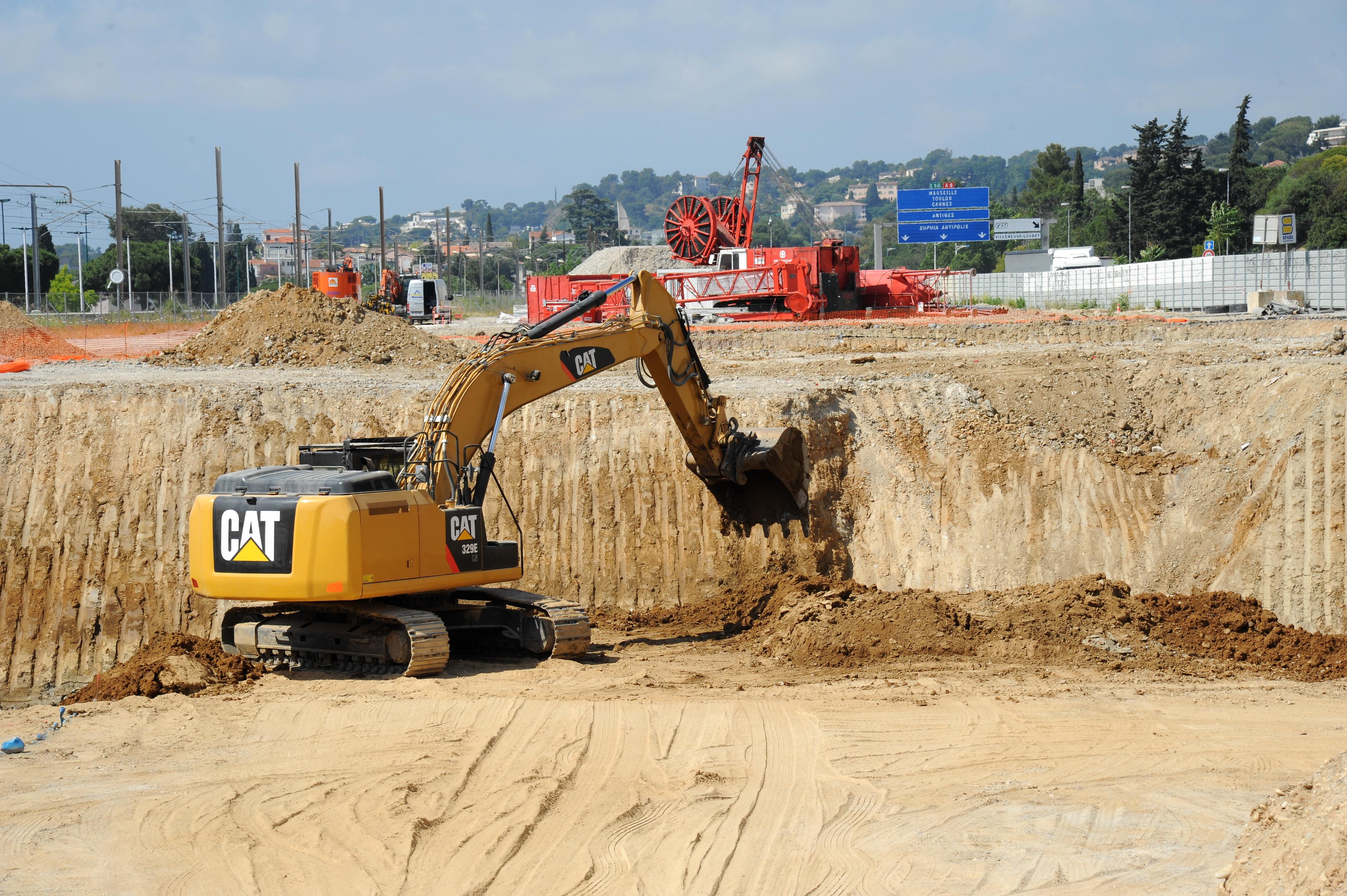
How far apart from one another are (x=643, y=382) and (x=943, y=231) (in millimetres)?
42108

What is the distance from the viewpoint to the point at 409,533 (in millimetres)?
10609

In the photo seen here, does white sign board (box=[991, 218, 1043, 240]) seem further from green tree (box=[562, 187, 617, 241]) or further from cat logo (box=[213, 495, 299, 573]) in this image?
green tree (box=[562, 187, 617, 241])

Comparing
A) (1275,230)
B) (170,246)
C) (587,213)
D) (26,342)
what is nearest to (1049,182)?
(587,213)

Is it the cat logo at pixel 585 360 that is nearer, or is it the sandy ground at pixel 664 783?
the sandy ground at pixel 664 783

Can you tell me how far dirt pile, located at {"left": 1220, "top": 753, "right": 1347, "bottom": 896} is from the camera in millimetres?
5320

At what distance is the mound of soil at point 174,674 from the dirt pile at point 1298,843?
8.63 m

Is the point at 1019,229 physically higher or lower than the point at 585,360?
higher

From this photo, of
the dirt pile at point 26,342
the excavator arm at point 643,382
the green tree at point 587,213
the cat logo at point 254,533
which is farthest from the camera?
the green tree at point 587,213

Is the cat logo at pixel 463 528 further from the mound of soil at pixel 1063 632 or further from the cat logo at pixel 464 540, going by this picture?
the mound of soil at pixel 1063 632

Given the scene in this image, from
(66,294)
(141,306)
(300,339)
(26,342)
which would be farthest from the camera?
(66,294)

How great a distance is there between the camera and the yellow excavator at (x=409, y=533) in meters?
10.3

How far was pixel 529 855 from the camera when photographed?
23.7 ft

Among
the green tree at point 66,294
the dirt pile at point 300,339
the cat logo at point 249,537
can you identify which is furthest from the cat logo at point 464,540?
the green tree at point 66,294

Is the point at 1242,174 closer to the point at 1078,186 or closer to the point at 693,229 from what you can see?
the point at 1078,186
